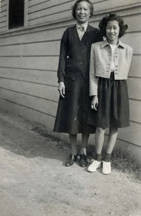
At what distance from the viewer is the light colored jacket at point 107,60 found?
182 inches

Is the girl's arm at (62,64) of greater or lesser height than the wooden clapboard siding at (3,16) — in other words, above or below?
below

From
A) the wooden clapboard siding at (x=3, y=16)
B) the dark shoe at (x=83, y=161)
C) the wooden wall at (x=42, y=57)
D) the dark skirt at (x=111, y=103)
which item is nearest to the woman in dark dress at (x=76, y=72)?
the dark skirt at (x=111, y=103)

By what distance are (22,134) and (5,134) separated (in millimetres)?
274

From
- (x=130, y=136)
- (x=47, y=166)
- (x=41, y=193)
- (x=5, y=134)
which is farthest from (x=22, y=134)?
(x=41, y=193)

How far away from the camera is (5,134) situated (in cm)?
695

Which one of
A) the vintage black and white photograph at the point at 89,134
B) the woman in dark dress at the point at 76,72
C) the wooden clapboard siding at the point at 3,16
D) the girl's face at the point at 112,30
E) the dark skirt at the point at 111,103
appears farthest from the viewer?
the wooden clapboard siding at the point at 3,16

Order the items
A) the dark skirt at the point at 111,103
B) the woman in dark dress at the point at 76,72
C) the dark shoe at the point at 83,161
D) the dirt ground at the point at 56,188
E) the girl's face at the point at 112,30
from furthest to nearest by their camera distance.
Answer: the dark shoe at the point at 83,161
the woman in dark dress at the point at 76,72
the dark skirt at the point at 111,103
the girl's face at the point at 112,30
the dirt ground at the point at 56,188

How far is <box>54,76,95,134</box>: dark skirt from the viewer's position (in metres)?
4.86

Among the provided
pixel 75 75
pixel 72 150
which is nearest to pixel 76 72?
pixel 75 75

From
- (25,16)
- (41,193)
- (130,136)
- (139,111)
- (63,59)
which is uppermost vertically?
(25,16)

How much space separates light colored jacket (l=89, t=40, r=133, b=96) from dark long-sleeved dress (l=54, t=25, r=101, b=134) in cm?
18

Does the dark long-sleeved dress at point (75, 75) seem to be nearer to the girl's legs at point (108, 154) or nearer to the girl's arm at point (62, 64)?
the girl's arm at point (62, 64)

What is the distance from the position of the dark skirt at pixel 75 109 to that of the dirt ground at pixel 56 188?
50cm

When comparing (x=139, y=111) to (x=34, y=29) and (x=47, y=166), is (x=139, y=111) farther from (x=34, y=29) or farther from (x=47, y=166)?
(x=34, y=29)
